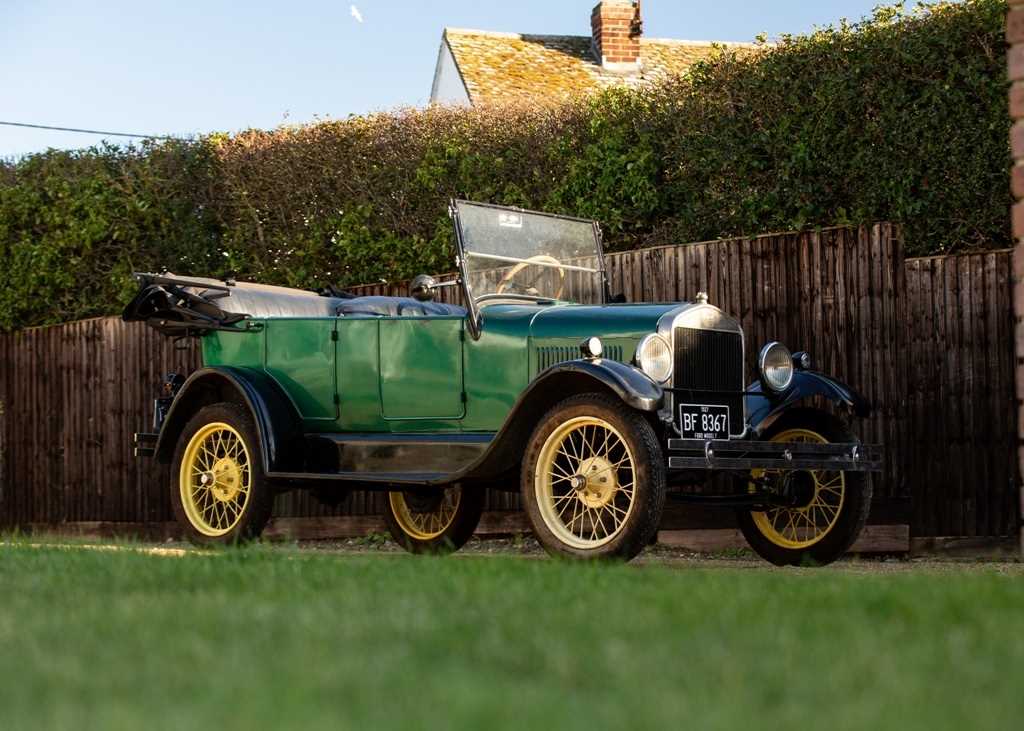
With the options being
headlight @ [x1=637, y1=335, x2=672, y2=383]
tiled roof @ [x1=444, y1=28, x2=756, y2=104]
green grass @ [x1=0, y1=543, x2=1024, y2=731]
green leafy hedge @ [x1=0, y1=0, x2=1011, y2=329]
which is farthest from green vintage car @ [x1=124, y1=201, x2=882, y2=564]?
tiled roof @ [x1=444, y1=28, x2=756, y2=104]

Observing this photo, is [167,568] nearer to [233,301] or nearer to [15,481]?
[233,301]

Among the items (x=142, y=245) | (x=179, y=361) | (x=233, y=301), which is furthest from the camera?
(x=142, y=245)

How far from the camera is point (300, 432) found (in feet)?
27.6

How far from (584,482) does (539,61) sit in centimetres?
1731

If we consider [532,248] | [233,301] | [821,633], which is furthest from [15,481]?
[821,633]

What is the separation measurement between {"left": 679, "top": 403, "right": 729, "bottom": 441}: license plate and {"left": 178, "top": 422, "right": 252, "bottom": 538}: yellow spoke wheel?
2.59 meters

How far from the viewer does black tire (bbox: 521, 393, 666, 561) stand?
6.64 m

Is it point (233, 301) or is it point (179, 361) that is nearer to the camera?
point (233, 301)

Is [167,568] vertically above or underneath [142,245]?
underneath

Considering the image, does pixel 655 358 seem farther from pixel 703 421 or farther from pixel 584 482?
pixel 584 482

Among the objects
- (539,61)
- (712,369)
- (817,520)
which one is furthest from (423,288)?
(539,61)

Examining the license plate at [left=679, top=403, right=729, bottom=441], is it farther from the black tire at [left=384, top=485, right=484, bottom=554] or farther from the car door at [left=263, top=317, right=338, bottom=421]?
the car door at [left=263, top=317, right=338, bottom=421]

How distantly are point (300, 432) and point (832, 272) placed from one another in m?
3.44

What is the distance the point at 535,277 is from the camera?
858 cm
